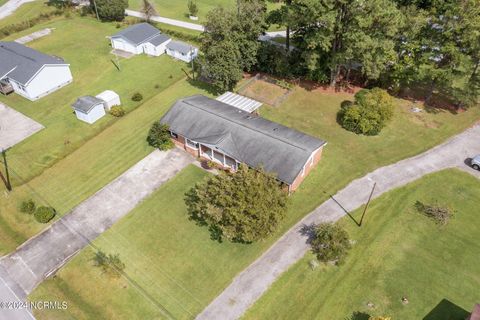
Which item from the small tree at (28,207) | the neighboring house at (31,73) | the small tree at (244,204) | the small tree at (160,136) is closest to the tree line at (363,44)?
the small tree at (160,136)

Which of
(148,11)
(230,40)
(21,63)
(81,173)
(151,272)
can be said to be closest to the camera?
(151,272)

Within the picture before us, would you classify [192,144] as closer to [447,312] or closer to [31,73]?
[31,73]

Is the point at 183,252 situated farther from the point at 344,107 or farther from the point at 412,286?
the point at 344,107

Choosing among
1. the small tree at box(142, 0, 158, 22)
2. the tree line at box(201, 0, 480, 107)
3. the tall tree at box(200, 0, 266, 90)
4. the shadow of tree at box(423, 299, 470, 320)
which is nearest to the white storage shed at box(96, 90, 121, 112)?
the tall tree at box(200, 0, 266, 90)

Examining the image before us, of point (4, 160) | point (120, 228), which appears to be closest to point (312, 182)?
point (120, 228)

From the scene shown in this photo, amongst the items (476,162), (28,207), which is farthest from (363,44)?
(28,207)
